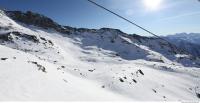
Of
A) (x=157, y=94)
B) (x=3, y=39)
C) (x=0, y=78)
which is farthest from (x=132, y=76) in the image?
(x=3, y=39)

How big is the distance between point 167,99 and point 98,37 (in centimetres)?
8752

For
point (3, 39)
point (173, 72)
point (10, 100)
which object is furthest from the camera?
point (3, 39)

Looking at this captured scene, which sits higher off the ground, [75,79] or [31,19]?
[31,19]

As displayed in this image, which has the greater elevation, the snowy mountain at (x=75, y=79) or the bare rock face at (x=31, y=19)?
the bare rock face at (x=31, y=19)

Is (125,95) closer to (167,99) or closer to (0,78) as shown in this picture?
(167,99)

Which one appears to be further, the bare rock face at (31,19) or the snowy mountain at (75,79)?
the bare rock face at (31,19)

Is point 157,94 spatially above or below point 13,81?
below

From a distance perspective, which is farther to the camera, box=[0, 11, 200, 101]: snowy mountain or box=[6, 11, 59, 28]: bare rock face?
A: box=[6, 11, 59, 28]: bare rock face

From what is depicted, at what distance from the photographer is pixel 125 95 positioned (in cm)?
2994

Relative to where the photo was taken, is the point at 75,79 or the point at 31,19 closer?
the point at 75,79

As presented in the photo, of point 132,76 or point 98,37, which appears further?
point 98,37

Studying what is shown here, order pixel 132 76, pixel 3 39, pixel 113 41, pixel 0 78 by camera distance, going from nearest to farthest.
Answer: pixel 0 78
pixel 132 76
pixel 3 39
pixel 113 41

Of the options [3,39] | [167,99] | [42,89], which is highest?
[3,39]

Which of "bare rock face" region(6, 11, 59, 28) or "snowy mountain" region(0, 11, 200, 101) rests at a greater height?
"bare rock face" region(6, 11, 59, 28)
